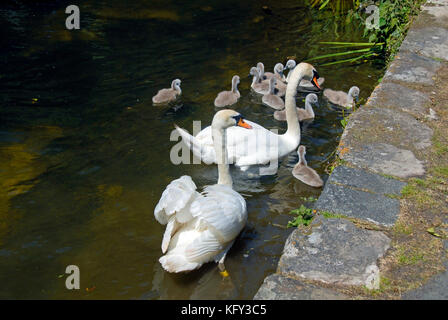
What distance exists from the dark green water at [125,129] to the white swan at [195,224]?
19cm

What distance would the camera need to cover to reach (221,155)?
5.12m

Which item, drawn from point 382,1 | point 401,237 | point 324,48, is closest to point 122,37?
point 324,48

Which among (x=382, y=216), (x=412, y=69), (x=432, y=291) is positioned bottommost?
(x=432, y=291)

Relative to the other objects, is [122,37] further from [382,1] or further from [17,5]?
[382,1]

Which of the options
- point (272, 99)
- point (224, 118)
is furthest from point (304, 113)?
point (224, 118)

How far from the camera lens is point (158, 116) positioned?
7.07 metres

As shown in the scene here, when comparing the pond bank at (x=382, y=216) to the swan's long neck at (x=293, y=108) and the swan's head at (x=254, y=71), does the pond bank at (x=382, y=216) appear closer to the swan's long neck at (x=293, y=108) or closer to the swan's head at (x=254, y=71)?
the swan's long neck at (x=293, y=108)

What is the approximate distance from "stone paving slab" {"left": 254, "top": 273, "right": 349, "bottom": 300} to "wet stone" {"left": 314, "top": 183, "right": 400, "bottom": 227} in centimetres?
75

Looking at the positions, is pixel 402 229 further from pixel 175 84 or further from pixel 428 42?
pixel 175 84

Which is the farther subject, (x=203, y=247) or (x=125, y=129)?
(x=125, y=129)

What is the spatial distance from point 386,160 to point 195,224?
1.69 m

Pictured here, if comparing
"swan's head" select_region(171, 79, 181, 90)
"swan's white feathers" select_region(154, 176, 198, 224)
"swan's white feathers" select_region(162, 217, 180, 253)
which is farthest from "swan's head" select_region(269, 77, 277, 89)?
"swan's white feathers" select_region(162, 217, 180, 253)
